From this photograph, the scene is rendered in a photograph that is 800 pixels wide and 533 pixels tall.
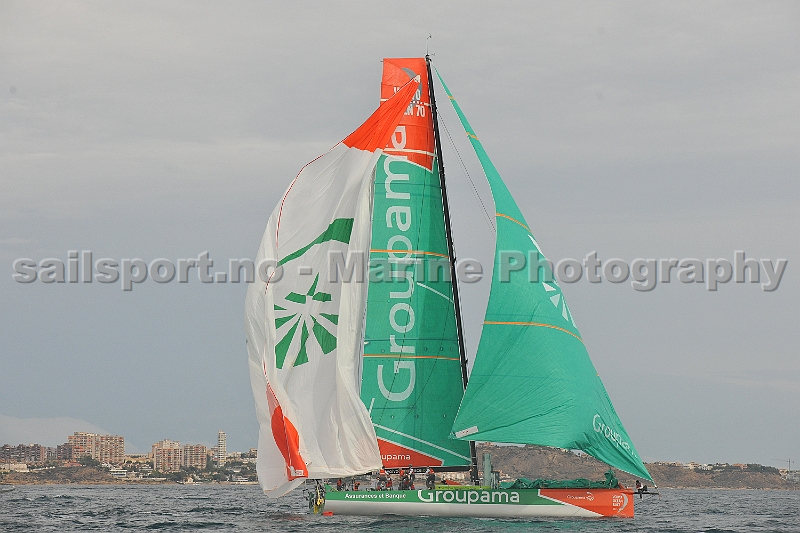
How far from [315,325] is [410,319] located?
116 inches

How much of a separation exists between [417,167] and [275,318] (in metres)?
6.32

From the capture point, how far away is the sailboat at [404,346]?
28047 millimetres

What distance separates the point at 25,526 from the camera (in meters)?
32.2

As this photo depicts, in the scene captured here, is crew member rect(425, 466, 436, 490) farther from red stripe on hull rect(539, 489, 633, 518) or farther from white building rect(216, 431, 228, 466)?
white building rect(216, 431, 228, 466)

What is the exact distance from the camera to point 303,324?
95.3 ft

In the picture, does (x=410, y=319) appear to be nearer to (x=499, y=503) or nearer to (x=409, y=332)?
(x=409, y=332)

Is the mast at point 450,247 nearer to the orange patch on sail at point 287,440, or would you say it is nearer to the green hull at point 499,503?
the green hull at point 499,503

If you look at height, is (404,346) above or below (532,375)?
above

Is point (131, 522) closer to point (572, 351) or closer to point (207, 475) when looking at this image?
point (572, 351)

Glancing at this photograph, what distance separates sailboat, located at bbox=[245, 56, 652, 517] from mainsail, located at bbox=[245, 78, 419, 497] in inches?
1.5

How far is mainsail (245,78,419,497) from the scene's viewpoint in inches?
1111

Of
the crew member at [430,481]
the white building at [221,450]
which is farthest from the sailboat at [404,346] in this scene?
the white building at [221,450]

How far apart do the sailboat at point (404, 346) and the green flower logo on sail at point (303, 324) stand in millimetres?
39

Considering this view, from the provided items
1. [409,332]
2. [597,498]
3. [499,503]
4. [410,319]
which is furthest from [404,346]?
[597,498]
